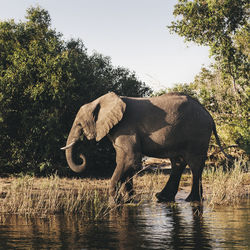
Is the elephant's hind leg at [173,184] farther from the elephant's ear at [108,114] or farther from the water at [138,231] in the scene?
the elephant's ear at [108,114]

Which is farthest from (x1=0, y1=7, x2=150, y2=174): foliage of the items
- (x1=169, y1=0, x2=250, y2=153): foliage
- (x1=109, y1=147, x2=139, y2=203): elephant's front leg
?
(x1=109, y1=147, x2=139, y2=203): elephant's front leg

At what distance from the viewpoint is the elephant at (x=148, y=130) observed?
39.1ft

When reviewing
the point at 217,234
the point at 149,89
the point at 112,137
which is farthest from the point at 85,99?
the point at 217,234

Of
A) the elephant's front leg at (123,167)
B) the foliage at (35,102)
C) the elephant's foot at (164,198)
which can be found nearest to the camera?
the elephant's front leg at (123,167)

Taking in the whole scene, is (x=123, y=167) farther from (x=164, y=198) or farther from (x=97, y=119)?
(x=164, y=198)

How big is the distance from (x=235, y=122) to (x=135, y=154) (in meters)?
8.97

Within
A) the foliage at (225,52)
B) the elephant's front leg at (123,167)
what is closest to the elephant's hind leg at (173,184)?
the elephant's front leg at (123,167)

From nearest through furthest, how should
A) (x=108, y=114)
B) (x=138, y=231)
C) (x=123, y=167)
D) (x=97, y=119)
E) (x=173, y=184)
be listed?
1. (x=138, y=231)
2. (x=123, y=167)
3. (x=108, y=114)
4. (x=97, y=119)
5. (x=173, y=184)

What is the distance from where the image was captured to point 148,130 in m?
12.1

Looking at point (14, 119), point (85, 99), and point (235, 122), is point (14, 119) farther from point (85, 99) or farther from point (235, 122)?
point (235, 122)

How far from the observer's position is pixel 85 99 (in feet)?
67.6

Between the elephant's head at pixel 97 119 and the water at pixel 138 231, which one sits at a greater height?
the elephant's head at pixel 97 119

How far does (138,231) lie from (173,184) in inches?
190

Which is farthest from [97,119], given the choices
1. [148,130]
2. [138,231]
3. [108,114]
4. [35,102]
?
[35,102]
